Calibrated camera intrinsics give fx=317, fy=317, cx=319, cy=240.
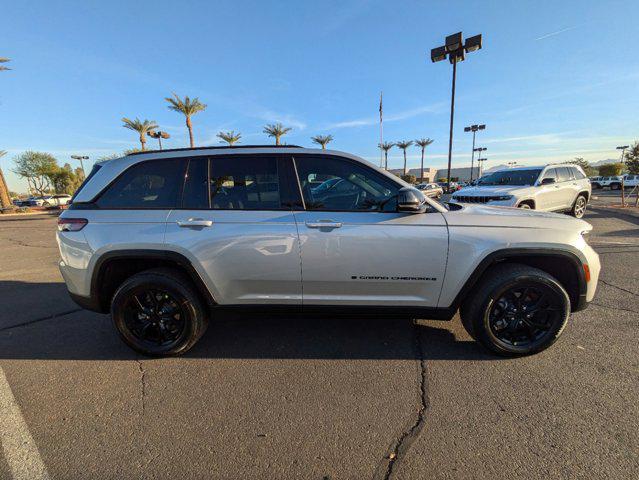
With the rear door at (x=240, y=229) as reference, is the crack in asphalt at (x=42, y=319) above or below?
below

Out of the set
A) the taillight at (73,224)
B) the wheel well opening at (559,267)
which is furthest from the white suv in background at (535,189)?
the taillight at (73,224)

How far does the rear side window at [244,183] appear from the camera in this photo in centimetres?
273

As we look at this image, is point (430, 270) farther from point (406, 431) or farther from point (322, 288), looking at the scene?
point (406, 431)

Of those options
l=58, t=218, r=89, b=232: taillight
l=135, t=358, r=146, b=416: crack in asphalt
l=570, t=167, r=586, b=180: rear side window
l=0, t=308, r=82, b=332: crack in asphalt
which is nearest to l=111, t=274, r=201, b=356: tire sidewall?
l=135, t=358, r=146, b=416: crack in asphalt

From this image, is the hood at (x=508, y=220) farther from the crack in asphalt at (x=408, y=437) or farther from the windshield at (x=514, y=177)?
the windshield at (x=514, y=177)

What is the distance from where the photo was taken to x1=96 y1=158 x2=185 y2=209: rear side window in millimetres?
2787

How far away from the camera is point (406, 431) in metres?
2.03

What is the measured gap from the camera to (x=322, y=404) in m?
2.28

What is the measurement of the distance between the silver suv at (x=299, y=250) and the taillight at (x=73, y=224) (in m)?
0.01

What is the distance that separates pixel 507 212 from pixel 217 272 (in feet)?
8.59

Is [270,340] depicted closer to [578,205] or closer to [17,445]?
[17,445]

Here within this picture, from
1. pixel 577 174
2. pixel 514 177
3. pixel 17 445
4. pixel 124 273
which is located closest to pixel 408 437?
pixel 17 445

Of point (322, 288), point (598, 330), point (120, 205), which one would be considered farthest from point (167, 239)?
point (598, 330)

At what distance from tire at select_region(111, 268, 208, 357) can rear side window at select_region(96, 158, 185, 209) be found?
614mm
